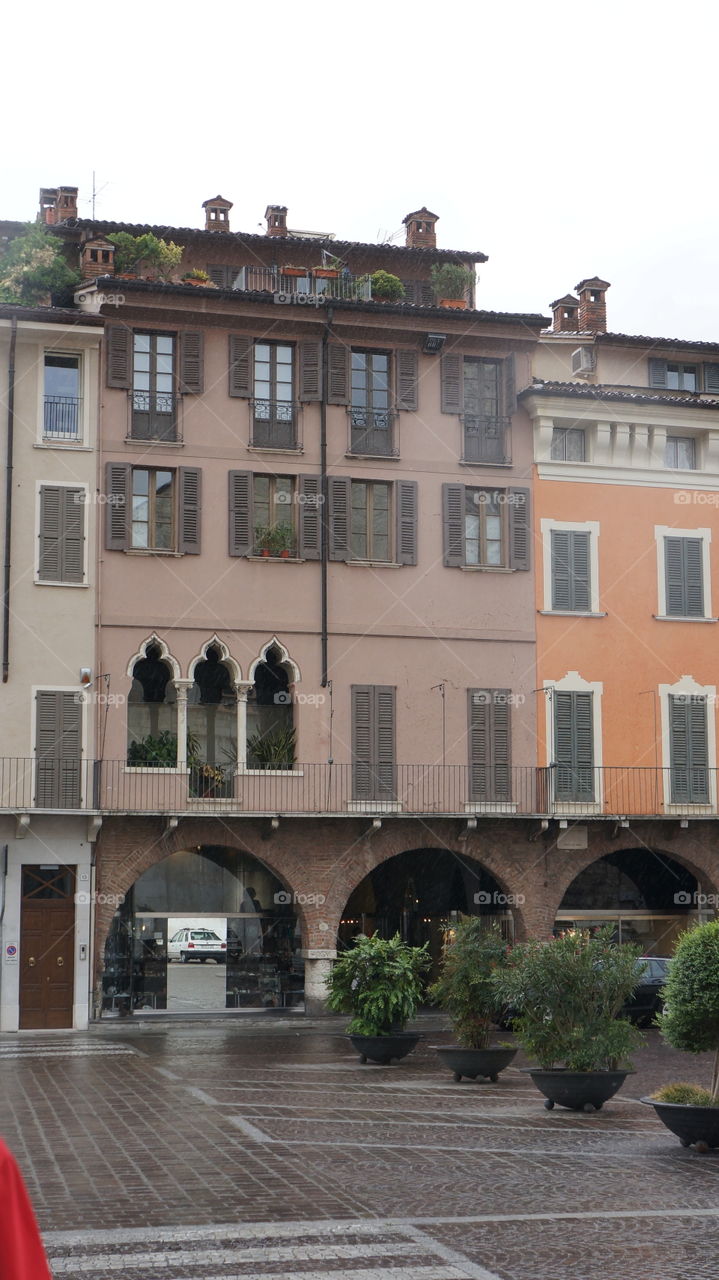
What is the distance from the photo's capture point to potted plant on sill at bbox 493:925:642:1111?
16.6 metres

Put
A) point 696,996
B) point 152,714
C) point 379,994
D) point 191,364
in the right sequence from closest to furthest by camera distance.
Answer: point 696,996 → point 379,994 → point 152,714 → point 191,364

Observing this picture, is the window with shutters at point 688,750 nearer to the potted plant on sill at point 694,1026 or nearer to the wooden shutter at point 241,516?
the wooden shutter at point 241,516

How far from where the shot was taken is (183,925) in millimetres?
31547

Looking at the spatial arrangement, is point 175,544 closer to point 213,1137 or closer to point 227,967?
point 227,967

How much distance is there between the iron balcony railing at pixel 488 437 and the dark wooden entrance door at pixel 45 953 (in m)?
12.8

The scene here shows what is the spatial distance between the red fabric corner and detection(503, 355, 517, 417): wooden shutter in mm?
32303

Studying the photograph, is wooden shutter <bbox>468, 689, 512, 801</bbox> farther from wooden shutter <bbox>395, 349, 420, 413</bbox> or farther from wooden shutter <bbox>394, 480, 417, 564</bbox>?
wooden shutter <bbox>395, 349, 420, 413</bbox>

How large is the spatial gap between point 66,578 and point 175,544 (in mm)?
2279

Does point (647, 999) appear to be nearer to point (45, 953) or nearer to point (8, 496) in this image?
point (45, 953)

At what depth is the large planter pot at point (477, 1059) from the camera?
65.3 feet

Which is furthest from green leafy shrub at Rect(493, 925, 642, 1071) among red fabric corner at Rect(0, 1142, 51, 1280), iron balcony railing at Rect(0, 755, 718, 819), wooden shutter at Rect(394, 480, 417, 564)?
wooden shutter at Rect(394, 480, 417, 564)

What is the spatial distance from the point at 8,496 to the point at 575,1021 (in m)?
18.1

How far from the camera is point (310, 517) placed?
32.5 metres

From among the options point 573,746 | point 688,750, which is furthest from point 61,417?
point 688,750
